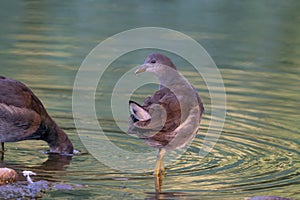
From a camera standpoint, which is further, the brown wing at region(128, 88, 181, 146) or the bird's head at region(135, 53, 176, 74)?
the bird's head at region(135, 53, 176, 74)

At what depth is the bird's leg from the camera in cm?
859

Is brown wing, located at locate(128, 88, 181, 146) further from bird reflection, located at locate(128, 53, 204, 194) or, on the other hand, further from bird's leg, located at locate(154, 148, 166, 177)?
bird's leg, located at locate(154, 148, 166, 177)

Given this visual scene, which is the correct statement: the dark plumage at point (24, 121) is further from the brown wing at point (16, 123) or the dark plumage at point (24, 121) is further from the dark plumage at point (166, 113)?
the dark plumage at point (166, 113)

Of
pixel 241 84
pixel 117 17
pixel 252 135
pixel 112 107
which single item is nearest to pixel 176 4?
pixel 117 17

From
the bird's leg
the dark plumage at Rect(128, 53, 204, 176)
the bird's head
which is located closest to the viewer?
the dark plumage at Rect(128, 53, 204, 176)

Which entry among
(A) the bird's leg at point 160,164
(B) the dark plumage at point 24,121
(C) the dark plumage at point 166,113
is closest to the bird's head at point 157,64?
(C) the dark plumage at point 166,113

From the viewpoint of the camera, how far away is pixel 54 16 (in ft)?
59.6

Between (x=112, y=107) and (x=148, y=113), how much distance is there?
3443mm

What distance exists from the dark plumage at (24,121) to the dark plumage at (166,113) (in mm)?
1318

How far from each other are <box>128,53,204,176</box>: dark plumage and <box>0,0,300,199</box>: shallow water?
0.32 m

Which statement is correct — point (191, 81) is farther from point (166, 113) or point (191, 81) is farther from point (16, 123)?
point (166, 113)

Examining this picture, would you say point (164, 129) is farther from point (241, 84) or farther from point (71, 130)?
point (241, 84)

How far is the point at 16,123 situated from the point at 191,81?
3.99m

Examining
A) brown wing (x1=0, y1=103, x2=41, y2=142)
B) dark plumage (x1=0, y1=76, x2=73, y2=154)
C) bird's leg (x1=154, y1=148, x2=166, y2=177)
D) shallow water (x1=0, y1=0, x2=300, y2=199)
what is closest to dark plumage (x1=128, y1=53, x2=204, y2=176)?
bird's leg (x1=154, y1=148, x2=166, y2=177)
